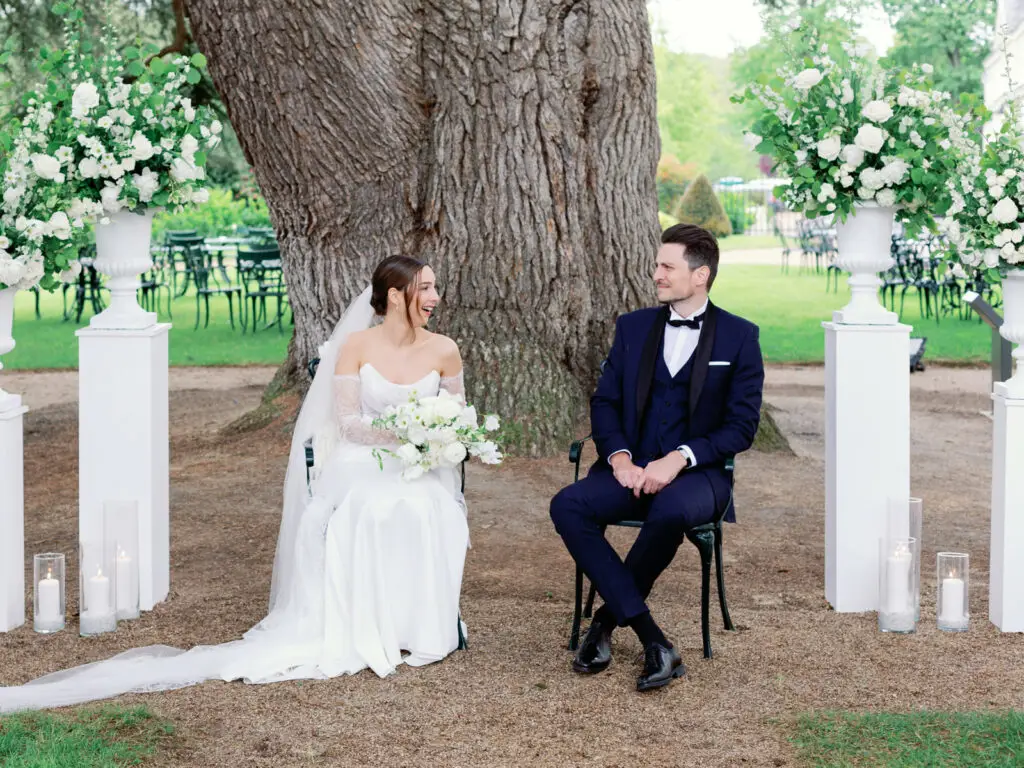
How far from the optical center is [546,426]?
8.25 meters

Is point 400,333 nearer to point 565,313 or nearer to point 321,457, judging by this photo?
point 321,457

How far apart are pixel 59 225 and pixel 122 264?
0.40m

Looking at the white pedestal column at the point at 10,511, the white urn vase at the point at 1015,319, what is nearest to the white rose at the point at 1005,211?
the white urn vase at the point at 1015,319

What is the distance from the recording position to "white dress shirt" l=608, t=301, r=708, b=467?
194 inches

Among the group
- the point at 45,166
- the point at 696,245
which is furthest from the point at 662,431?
the point at 45,166

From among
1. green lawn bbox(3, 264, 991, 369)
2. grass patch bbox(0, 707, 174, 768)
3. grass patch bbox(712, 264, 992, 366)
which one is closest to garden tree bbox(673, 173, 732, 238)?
grass patch bbox(712, 264, 992, 366)

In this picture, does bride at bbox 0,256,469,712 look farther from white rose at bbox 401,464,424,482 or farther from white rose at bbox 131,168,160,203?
white rose at bbox 131,168,160,203

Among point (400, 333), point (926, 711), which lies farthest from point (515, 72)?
point (926, 711)

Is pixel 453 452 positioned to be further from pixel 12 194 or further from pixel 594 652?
pixel 12 194

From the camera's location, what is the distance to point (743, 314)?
60.0 ft

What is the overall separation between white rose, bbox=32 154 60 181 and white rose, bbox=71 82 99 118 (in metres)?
Result: 0.23

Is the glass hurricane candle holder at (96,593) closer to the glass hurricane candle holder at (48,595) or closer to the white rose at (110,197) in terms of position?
the glass hurricane candle holder at (48,595)

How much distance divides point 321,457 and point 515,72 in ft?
11.5

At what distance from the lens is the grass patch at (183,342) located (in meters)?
14.5
